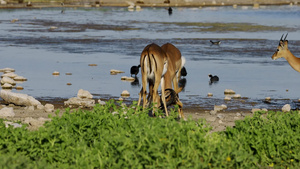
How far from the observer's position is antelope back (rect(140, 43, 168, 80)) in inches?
405

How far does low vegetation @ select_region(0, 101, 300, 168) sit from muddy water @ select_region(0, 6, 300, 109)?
495 centimetres

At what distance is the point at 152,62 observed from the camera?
33.8 feet

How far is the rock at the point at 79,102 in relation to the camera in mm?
12422

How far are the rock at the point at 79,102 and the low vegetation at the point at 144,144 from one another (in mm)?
4057

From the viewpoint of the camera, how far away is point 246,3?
230 feet

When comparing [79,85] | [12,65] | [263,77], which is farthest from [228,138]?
[12,65]

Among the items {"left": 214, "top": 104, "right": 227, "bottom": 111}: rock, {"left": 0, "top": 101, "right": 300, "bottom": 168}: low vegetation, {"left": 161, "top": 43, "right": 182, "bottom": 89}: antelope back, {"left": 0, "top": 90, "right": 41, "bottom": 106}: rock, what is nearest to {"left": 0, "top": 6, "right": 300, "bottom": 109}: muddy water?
{"left": 214, "top": 104, "right": 227, "bottom": 111}: rock

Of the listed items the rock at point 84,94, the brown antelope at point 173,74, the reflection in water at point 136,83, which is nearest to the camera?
the brown antelope at point 173,74

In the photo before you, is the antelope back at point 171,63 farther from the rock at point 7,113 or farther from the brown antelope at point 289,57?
the brown antelope at point 289,57

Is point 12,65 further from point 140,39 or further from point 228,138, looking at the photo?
point 228,138

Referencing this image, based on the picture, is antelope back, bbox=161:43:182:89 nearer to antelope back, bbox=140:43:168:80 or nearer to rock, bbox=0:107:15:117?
antelope back, bbox=140:43:168:80

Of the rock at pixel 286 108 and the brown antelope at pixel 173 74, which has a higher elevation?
the brown antelope at pixel 173 74

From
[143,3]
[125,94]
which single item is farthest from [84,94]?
[143,3]

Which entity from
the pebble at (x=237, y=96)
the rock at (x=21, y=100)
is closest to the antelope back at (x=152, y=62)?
the rock at (x=21, y=100)
